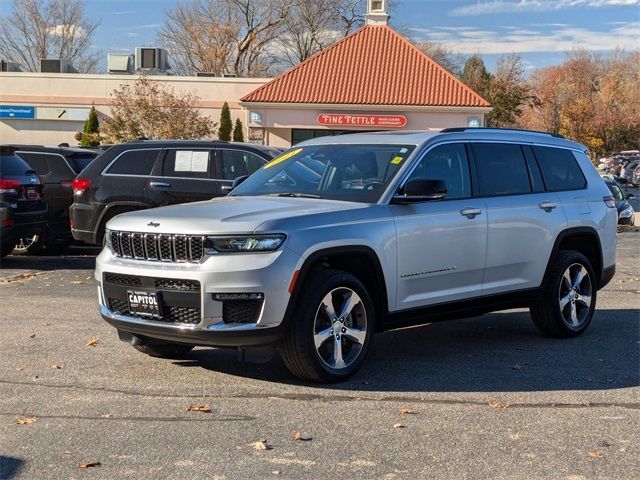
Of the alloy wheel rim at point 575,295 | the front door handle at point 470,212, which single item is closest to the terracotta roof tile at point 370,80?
the alloy wheel rim at point 575,295

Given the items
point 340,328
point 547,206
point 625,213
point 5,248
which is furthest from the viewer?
point 625,213

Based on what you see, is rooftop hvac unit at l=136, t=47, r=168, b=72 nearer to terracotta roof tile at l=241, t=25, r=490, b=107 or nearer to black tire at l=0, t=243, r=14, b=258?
terracotta roof tile at l=241, t=25, r=490, b=107

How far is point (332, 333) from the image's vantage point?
6.09m

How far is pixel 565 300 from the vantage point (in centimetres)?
799

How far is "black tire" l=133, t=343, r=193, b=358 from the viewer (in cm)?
686

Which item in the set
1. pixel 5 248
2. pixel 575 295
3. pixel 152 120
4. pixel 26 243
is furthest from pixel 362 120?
pixel 575 295

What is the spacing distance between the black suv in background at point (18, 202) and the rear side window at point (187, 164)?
2.19 metres

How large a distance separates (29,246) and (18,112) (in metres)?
30.9

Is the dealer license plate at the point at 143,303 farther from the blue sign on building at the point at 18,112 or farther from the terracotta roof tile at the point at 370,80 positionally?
the blue sign on building at the point at 18,112

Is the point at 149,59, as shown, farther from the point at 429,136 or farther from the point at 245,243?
the point at 245,243

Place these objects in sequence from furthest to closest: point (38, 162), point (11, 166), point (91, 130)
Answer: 1. point (91, 130)
2. point (38, 162)
3. point (11, 166)

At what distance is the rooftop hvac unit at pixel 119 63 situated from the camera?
46125 millimetres

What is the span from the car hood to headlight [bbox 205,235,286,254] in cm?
5

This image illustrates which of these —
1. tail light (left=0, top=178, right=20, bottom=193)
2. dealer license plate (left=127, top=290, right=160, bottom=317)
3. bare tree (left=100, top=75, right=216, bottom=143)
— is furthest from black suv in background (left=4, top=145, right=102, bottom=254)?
→ bare tree (left=100, top=75, right=216, bottom=143)
